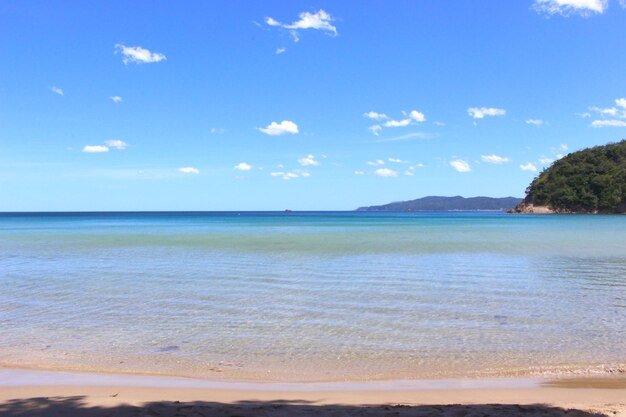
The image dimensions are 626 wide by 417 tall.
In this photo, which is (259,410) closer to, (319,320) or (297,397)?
(297,397)

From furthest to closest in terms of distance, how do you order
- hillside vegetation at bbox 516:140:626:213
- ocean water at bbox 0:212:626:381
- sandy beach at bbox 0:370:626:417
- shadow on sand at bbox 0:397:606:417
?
1. hillside vegetation at bbox 516:140:626:213
2. ocean water at bbox 0:212:626:381
3. sandy beach at bbox 0:370:626:417
4. shadow on sand at bbox 0:397:606:417

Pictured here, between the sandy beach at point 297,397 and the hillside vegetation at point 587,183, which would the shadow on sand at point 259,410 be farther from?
the hillside vegetation at point 587,183

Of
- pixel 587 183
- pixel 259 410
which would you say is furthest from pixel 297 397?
pixel 587 183

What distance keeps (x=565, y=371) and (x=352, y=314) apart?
4329 mm

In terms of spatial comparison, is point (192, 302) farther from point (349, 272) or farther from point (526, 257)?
point (526, 257)

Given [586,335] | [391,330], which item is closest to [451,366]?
[391,330]

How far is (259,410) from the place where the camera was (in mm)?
5156

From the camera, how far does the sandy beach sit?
5.10m

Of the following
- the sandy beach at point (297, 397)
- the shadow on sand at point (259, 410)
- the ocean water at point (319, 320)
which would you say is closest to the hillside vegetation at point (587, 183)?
the ocean water at point (319, 320)

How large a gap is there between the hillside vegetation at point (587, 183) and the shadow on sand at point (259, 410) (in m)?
125

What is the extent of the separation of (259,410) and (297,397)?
2.54 feet

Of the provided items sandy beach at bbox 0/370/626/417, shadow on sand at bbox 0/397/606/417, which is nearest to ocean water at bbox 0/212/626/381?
sandy beach at bbox 0/370/626/417

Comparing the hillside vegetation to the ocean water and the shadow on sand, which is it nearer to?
the ocean water

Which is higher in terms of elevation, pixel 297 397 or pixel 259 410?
pixel 259 410
